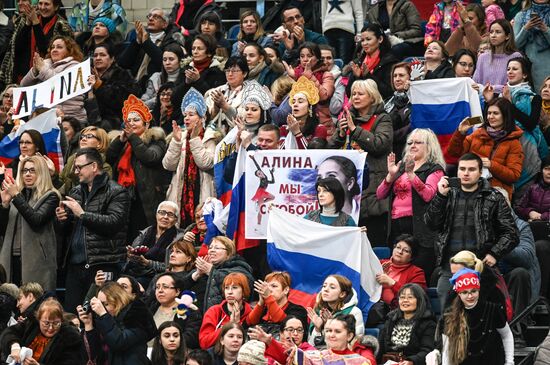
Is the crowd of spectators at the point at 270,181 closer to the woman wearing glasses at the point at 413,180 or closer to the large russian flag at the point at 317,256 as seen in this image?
the woman wearing glasses at the point at 413,180

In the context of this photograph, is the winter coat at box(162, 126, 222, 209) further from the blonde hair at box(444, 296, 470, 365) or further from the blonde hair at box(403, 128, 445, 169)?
the blonde hair at box(444, 296, 470, 365)

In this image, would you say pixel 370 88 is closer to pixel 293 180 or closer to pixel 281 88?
pixel 293 180

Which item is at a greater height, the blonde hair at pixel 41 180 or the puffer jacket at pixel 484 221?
the puffer jacket at pixel 484 221

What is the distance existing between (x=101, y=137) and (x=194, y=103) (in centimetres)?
131

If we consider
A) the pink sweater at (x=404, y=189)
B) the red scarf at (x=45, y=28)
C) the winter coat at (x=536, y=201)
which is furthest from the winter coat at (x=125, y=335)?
the red scarf at (x=45, y=28)

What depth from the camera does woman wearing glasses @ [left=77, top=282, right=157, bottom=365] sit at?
16.9m

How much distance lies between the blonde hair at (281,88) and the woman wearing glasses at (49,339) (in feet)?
14.2

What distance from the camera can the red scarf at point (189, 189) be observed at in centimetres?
2022

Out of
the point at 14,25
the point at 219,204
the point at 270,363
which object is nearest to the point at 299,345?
the point at 270,363

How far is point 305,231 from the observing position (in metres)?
18.1

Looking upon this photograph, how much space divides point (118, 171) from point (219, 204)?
6.96 ft

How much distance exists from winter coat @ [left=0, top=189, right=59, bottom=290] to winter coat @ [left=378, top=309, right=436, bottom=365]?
176 inches

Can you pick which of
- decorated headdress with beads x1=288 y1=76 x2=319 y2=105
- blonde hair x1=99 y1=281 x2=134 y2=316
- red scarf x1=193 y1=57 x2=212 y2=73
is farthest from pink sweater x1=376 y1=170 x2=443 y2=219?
red scarf x1=193 y1=57 x2=212 y2=73

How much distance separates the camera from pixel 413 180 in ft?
60.1
